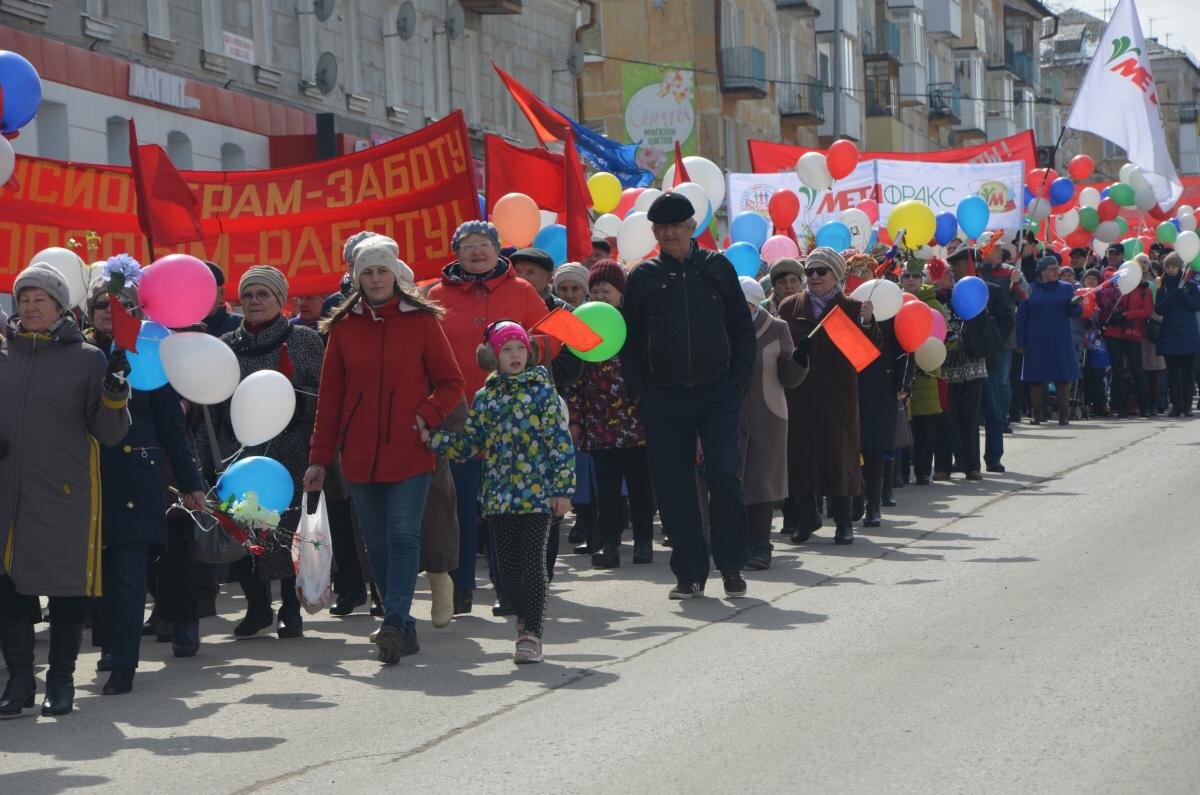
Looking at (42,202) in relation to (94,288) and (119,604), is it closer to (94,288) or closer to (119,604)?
(94,288)

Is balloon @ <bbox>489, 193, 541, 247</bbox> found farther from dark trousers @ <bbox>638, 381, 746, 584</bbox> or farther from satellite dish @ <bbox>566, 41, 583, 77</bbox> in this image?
satellite dish @ <bbox>566, 41, 583, 77</bbox>

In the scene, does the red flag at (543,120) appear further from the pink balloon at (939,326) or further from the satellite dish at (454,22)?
the satellite dish at (454,22)

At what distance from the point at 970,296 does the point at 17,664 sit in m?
9.91

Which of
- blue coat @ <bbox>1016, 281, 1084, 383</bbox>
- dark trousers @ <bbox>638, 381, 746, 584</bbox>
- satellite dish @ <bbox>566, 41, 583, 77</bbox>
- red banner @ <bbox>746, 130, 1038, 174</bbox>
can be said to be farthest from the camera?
satellite dish @ <bbox>566, 41, 583, 77</bbox>

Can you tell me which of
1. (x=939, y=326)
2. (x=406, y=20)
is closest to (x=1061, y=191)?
(x=406, y=20)

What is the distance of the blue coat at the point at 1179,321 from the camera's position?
23453 millimetres

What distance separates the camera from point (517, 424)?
29.6 ft

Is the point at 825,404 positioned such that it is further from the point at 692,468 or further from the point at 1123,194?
the point at 1123,194

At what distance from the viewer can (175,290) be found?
8.54 meters

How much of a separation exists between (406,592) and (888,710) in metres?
2.52

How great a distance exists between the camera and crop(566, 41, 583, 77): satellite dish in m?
38.4

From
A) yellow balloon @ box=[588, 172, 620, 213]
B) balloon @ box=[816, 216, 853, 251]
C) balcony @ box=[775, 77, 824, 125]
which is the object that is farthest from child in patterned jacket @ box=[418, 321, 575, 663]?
balcony @ box=[775, 77, 824, 125]

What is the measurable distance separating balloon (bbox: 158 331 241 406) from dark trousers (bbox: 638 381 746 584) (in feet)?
8.70

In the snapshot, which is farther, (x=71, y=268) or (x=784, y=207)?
(x=784, y=207)
